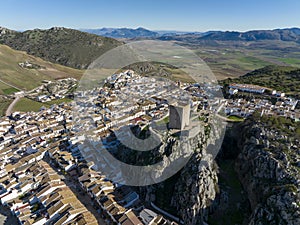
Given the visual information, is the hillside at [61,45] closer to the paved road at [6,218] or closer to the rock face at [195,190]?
the paved road at [6,218]

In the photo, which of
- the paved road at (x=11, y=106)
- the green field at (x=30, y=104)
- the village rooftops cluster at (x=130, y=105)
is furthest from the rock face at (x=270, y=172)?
the paved road at (x=11, y=106)

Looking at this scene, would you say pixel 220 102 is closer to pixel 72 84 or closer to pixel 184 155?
pixel 184 155

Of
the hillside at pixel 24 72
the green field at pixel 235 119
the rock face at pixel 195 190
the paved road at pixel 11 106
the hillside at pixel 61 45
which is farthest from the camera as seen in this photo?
the hillside at pixel 61 45

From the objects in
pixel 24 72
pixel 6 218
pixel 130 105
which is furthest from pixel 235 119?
pixel 24 72

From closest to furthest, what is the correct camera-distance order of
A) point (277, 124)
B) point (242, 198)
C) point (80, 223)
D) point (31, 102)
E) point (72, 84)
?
point (80, 223)
point (242, 198)
point (277, 124)
point (31, 102)
point (72, 84)

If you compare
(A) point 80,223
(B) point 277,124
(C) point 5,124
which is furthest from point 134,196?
(C) point 5,124

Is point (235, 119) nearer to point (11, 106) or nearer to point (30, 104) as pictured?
point (30, 104)
